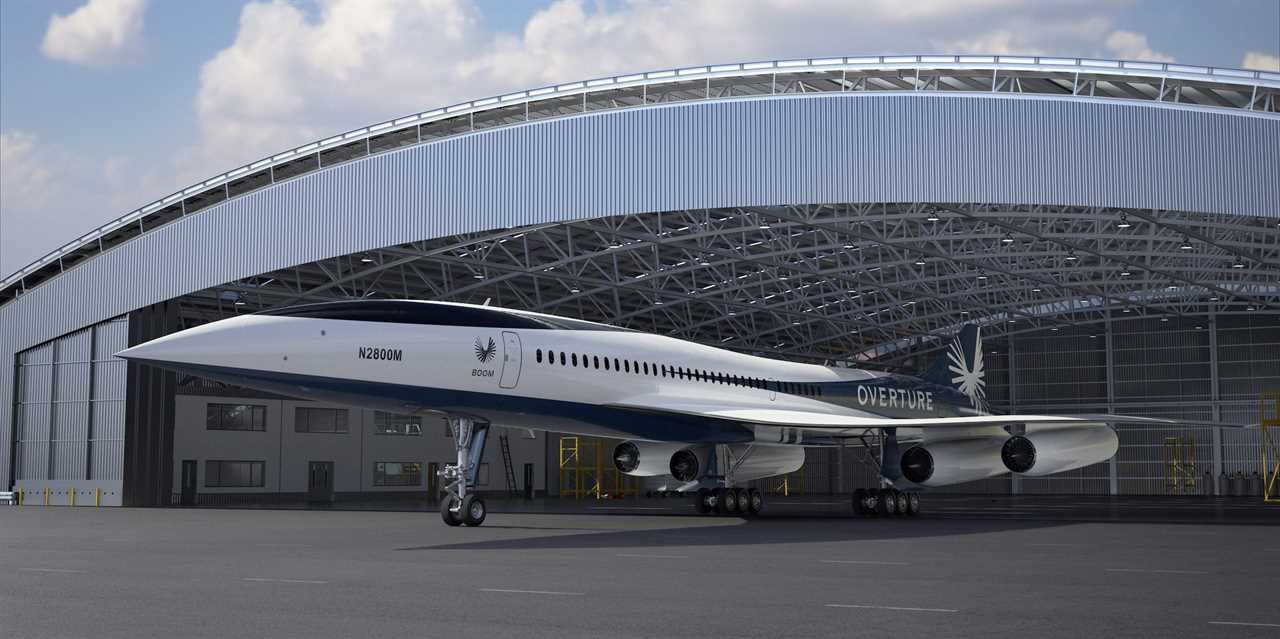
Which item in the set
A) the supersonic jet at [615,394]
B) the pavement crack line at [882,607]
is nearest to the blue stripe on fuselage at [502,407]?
the supersonic jet at [615,394]

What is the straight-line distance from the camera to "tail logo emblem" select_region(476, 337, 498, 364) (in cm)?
2277

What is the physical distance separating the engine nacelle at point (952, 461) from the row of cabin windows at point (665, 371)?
353cm

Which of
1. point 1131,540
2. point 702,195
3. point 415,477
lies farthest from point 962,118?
point 415,477

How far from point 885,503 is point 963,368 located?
11273 mm

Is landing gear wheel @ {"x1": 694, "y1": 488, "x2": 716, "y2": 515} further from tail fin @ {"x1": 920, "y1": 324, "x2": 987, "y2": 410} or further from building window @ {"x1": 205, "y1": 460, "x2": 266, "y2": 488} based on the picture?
building window @ {"x1": 205, "y1": 460, "x2": 266, "y2": 488}

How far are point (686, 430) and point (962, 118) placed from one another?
1106 centimetres

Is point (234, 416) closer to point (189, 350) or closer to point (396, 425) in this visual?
point (396, 425)

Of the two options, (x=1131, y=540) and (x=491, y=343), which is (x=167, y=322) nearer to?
(x=491, y=343)

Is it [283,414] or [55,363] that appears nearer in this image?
[55,363]

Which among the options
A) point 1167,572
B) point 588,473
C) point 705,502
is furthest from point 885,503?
point 588,473

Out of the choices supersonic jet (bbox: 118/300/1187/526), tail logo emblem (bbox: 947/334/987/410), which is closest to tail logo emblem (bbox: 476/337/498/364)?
supersonic jet (bbox: 118/300/1187/526)

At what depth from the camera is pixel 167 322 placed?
42.6m

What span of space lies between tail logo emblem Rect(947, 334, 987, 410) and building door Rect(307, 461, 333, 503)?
28.5 metres

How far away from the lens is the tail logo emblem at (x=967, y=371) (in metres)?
39.5
